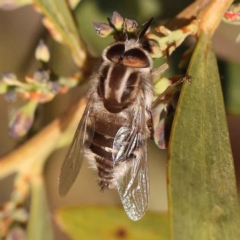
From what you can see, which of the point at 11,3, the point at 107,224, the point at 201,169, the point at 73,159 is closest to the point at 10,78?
the point at 11,3

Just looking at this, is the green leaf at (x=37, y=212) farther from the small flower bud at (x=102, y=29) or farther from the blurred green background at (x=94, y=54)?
the small flower bud at (x=102, y=29)

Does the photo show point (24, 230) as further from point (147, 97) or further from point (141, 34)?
point (141, 34)

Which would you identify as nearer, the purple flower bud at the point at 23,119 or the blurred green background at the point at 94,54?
the purple flower bud at the point at 23,119

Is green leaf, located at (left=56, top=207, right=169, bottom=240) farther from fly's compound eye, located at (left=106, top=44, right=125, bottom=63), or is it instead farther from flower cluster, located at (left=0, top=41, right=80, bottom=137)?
fly's compound eye, located at (left=106, top=44, right=125, bottom=63)

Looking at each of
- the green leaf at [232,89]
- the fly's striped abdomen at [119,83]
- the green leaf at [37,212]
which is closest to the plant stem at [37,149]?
the green leaf at [37,212]

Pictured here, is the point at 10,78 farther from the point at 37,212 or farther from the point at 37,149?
the point at 37,212

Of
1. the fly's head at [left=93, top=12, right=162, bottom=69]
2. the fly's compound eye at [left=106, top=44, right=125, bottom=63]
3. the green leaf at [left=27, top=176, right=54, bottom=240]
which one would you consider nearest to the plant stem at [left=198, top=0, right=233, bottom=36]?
the fly's head at [left=93, top=12, right=162, bottom=69]

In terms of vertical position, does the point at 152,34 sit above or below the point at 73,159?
above

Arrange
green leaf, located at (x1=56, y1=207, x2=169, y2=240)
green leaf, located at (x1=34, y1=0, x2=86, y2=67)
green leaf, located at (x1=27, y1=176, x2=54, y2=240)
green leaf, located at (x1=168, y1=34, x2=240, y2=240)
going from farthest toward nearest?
green leaf, located at (x1=56, y1=207, x2=169, y2=240), green leaf, located at (x1=27, y1=176, x2=54, y2=240), green leaf, located at (x1=34, y1=0, x2=86, y2=67), green leaf, located at (x1=168, y1=34, x2=240, y2=240)
